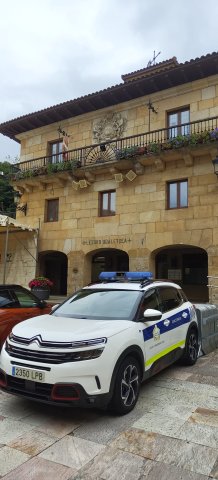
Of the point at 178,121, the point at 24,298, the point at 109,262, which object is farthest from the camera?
the point at 109,262

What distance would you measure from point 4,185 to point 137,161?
67.2ft

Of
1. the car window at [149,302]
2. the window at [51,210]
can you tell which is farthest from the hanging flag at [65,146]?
the car window at [149,302]

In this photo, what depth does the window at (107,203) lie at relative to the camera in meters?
16.4

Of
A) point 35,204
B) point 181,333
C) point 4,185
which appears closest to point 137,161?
point 35,204

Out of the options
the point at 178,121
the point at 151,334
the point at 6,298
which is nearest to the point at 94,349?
the point at 151,334

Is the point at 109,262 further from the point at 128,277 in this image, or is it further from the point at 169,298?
the point at 169,298

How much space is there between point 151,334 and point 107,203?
471 inches

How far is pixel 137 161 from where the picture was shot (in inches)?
597

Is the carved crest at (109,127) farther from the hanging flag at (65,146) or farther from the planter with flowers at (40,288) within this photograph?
the planter with flowers at (40,288)

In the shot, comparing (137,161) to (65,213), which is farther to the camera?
(65,213)

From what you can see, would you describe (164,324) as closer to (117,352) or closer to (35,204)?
(117,352)

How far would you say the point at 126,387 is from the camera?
436 centimetres

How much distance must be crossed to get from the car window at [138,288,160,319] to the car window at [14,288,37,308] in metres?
3.02

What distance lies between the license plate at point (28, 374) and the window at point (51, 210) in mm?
14245
